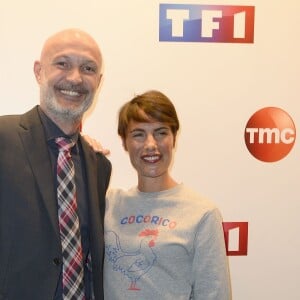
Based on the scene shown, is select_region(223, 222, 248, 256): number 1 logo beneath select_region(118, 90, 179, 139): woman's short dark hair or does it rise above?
beneath

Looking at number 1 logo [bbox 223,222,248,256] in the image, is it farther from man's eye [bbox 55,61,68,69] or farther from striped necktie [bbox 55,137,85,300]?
man's eye [bbox 55,61,68,69]

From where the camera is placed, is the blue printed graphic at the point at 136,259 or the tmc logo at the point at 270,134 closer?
the blue printed graphic at the point at 136,259

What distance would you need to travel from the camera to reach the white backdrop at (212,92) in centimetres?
173

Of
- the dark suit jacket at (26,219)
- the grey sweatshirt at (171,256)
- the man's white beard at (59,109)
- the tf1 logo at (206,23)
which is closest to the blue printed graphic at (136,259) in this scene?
the grey sweatshirt at (171,256)

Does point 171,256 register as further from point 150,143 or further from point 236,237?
point 236,237

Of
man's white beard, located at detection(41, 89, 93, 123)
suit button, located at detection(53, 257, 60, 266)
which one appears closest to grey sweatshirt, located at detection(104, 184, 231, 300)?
suit button, located at detection(53, 257, 60, 266)

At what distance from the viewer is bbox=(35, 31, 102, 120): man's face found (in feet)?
4.14

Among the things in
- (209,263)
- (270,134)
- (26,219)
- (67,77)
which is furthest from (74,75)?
(270,134)

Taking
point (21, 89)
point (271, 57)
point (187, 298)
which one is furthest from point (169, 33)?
point (187, 298)

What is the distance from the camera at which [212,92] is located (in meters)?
1.83

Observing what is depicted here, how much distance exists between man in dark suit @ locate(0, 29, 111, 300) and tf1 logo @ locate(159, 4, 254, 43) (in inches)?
21.6

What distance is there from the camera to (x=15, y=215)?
1.12 metres

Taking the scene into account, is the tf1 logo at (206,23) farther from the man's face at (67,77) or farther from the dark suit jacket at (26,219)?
the dark suit jacket at (26,219)

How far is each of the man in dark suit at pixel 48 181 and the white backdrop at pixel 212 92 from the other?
44 cm
